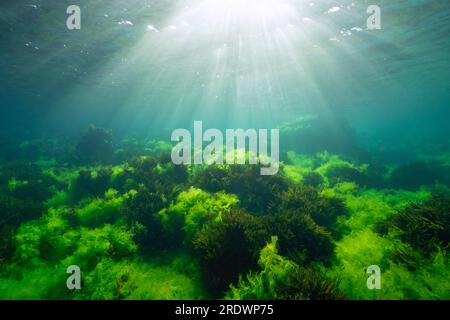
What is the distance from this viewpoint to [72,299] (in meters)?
5.26

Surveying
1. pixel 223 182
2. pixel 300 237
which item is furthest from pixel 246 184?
pixel 300 237

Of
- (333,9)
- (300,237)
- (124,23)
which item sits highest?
(124,23)

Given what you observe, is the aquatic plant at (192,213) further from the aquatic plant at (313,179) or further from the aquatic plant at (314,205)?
the aquatic plant at (313,179)

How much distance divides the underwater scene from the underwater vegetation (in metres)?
0.04

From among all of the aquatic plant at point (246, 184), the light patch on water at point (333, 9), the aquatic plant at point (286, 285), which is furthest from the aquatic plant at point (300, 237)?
the light patch on water at point (333, 9)

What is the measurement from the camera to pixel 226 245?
6332mm

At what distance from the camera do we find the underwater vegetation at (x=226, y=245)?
17.5 ft

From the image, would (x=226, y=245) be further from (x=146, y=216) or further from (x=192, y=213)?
(x=146, y=216)

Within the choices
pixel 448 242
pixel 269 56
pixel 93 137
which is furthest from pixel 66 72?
pixel 448 242

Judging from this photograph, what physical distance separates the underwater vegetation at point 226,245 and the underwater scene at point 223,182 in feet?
0.14

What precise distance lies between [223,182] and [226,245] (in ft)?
14.0

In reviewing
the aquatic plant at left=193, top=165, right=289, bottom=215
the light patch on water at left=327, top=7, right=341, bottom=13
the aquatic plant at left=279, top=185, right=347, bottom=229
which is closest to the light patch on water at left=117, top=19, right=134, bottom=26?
the aquatic plant at left=193, top=165, right=289, bottom=215

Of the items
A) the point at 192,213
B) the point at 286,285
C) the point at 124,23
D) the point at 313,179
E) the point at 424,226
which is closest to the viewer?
the point at 286,285

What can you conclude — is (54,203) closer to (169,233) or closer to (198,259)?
(169,233)
